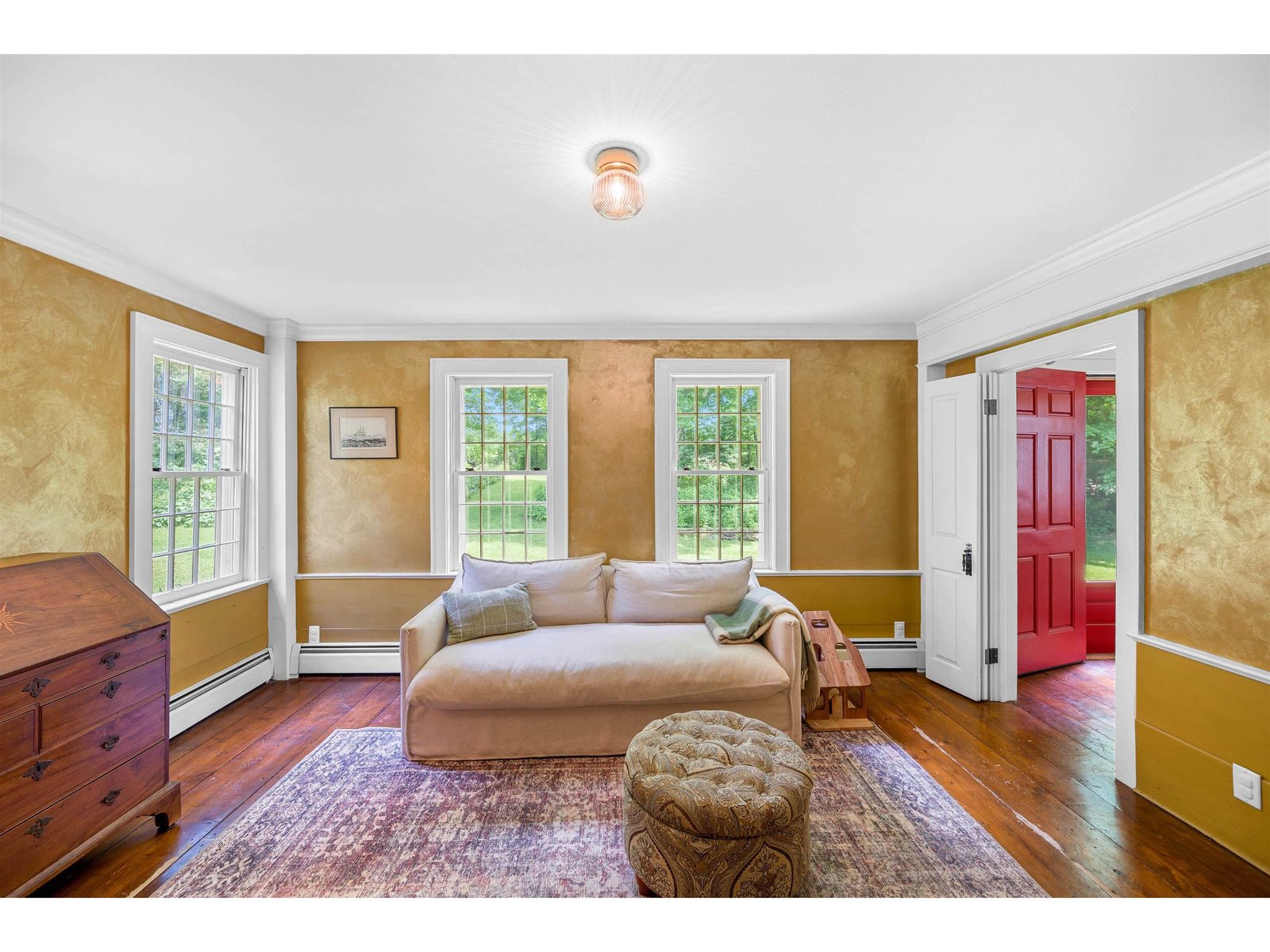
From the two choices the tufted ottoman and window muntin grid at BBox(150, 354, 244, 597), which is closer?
the tufted ottoman

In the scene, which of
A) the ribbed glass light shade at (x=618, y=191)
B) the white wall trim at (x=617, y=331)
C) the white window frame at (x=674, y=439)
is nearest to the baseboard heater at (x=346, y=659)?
the white window frame at (x=674, y=439)

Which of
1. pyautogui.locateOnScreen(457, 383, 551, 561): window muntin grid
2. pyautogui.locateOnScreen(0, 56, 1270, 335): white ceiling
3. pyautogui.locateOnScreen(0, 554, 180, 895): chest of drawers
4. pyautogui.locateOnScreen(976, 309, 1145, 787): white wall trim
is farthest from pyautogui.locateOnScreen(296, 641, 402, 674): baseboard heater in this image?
pyautogui.locateOnScreen(976, 309, 1145, 787): white wall trim

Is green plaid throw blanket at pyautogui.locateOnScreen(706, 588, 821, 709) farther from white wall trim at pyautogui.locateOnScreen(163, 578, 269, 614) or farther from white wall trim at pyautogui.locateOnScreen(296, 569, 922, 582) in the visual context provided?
white wall trim at pyautogui.locateOnScreen(163, 578, 269, 614)

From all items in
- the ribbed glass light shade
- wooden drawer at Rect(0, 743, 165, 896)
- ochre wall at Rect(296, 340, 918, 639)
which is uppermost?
the ribbed glass light shade

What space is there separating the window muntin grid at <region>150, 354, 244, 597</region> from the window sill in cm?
6

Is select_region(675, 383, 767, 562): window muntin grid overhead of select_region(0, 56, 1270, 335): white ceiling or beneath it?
beneath

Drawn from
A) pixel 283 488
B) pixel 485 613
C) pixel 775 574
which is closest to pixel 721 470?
pixel 775 574

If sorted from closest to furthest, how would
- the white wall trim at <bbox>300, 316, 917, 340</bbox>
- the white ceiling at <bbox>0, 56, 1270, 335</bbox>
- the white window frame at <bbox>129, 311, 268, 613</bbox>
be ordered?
the white ceiling at <bbox>0, 56, 1270, 335</bbox> → the white window frame at <bbox>129, 311, 268, 613</bbox> → the white wall trim at <bbox>300, 316, 917, 340</bbox>

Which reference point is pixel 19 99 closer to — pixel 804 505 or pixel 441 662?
pixel 441 662

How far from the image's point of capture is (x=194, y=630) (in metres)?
3.37

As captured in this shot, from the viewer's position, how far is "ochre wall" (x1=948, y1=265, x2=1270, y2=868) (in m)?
2.09

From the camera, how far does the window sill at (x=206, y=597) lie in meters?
3.21

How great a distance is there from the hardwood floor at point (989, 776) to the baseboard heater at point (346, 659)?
0.09 m

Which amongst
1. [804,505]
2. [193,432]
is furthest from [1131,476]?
[193,432]
